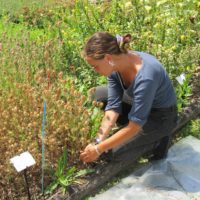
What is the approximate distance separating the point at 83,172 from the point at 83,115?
0.40 metres

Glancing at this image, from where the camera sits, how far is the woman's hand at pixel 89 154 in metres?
2.89

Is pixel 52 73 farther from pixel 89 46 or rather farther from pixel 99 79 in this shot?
pixel 89 46

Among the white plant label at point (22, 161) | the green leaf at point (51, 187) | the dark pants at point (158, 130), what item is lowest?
the green leaf at point (51, 187)

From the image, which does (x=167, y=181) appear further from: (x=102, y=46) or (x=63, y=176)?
(x=102, y=46)

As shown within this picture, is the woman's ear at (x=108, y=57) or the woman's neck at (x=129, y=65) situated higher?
the woman's ear at (x=108, y=57)

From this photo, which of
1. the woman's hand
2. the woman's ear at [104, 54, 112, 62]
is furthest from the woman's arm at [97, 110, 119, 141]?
the woman's ear at [104, 54, 112, 62]

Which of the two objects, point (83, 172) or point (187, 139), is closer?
point (83, 172)

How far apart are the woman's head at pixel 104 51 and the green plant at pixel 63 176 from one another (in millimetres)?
654

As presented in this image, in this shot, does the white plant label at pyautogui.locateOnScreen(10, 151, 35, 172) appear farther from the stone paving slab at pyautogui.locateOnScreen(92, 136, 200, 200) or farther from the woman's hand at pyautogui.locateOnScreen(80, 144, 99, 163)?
the stone paving slab at pyautogui.locateOnScreen(92, 136, 200, 200)

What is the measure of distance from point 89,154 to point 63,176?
0.23m

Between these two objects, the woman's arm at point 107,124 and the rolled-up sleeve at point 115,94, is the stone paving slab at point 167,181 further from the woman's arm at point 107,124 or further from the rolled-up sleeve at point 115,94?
the rolled-up sleeve at point 115,94

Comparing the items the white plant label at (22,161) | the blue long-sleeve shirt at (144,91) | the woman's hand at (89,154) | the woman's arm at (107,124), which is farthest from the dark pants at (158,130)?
the white plant label at (22,161)

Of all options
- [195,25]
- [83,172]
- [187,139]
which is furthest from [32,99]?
[195,25]

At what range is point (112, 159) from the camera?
3.13 meters
